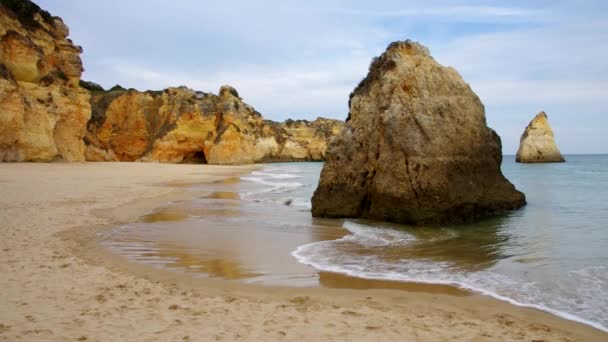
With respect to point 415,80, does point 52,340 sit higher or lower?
lower

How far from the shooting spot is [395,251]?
812cm

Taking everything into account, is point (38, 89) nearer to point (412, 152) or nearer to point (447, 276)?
point (412, 152)

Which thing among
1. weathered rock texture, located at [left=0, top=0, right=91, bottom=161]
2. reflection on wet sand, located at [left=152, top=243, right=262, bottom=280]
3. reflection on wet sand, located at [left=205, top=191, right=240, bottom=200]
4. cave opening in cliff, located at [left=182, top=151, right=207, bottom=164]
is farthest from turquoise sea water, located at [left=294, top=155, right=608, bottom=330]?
cave opening in cliff, located at [left=182, top=151, right=207, bottom=164]

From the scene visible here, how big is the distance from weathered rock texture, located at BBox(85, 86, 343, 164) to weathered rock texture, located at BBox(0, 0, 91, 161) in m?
15.0

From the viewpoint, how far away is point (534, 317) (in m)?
4.71

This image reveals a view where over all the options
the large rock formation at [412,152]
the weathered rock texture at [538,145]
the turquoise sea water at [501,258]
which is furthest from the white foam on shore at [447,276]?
the weathered rock texture at [538,145]

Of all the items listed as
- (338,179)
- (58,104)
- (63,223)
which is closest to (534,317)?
(338,179)

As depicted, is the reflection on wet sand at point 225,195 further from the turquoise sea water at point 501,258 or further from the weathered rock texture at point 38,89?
the weathered rock texture at point 38,89

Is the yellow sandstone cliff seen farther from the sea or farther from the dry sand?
the dry sand

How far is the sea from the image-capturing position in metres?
5.87

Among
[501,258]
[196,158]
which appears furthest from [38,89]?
[196,158]

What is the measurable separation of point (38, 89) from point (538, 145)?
59826 millimetres

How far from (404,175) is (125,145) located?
4586cm

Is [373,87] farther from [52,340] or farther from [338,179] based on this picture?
[52,340]
